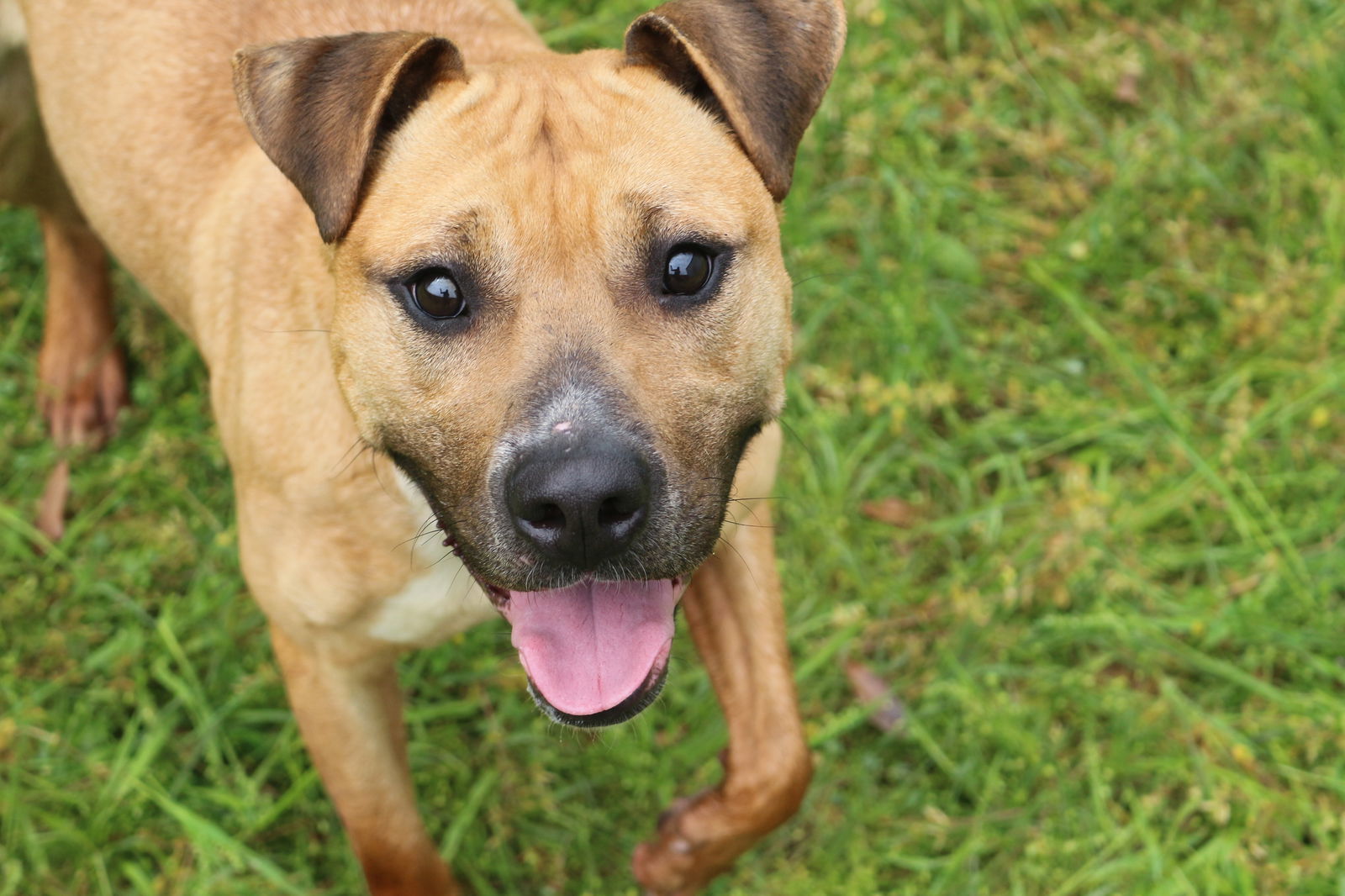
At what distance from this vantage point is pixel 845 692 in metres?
5.01

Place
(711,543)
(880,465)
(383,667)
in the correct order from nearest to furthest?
(711,543), (383,667), (880,465)

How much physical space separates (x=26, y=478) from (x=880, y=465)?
3202 mm

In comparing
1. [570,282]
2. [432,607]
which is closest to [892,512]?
[432,607]

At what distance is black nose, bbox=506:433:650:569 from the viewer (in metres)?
2.78

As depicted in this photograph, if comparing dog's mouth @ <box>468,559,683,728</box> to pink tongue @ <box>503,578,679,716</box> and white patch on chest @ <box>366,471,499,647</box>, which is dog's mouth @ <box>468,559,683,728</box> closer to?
pink tongue @ <box>503,578,679,716</box>

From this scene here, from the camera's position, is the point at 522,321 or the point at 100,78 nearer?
the point at 522,321

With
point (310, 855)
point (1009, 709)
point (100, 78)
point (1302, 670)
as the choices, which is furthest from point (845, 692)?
point (100, 78)

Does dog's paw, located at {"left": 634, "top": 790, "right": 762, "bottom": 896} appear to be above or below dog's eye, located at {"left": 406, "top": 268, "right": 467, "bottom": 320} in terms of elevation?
below

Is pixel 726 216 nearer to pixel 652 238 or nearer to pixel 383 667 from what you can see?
pixel 652 238

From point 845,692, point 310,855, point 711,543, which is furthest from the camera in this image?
point 845,692

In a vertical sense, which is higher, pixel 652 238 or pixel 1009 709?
pixel 652 238

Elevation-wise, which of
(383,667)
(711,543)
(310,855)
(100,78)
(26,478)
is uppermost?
(100,78)

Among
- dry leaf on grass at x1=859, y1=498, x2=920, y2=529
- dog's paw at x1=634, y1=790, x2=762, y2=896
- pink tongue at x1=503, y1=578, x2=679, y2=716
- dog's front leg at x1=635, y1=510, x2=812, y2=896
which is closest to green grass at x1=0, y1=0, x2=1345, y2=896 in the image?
dry leaf on grass at x1=859, y1=498, x2=920, y2=529

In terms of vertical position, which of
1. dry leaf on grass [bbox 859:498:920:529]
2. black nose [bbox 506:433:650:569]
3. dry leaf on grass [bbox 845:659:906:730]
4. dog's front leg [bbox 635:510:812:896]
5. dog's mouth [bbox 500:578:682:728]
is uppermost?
black nose [bbox 506:433:650:569]
